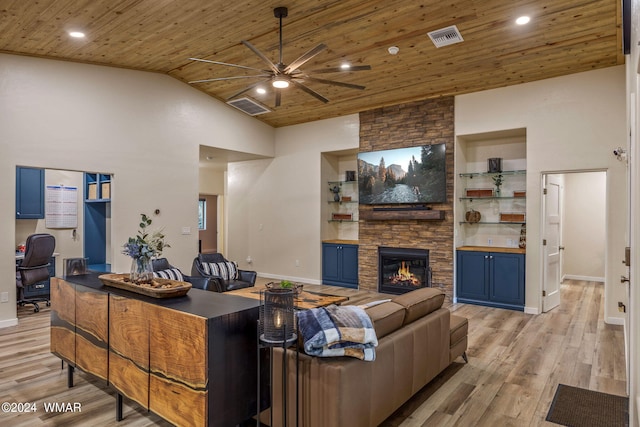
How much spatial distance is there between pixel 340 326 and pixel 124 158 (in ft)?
17.0

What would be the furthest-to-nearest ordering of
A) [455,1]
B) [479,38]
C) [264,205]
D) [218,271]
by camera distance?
1. [264,205]
2. [218,271]
3. [479,38]
4. [455,1]

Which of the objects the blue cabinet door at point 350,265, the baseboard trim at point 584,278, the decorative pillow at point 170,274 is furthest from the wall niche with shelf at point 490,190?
the decorative pillow at point 170,274

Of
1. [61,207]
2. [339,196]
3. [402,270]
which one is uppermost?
[339,196]

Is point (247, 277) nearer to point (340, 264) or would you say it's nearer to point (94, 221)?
point (340, 264)

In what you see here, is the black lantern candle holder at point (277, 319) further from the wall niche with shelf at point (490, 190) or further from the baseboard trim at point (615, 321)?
the wall niche with shelf at point (490, 190)

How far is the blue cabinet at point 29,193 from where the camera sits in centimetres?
616

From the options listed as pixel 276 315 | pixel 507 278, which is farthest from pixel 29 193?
pixel 507 278

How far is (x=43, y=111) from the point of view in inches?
207

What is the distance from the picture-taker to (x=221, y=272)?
5762 millimetres

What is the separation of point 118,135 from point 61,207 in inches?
82.5

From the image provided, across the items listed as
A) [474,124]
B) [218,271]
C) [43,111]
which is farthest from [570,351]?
[43,111]

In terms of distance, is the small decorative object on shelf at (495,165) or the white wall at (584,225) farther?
the white wall at (584,225)

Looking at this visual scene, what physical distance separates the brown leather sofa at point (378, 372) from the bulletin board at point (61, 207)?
6281mm

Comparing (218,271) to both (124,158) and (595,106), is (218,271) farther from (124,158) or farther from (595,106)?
(595,106)
